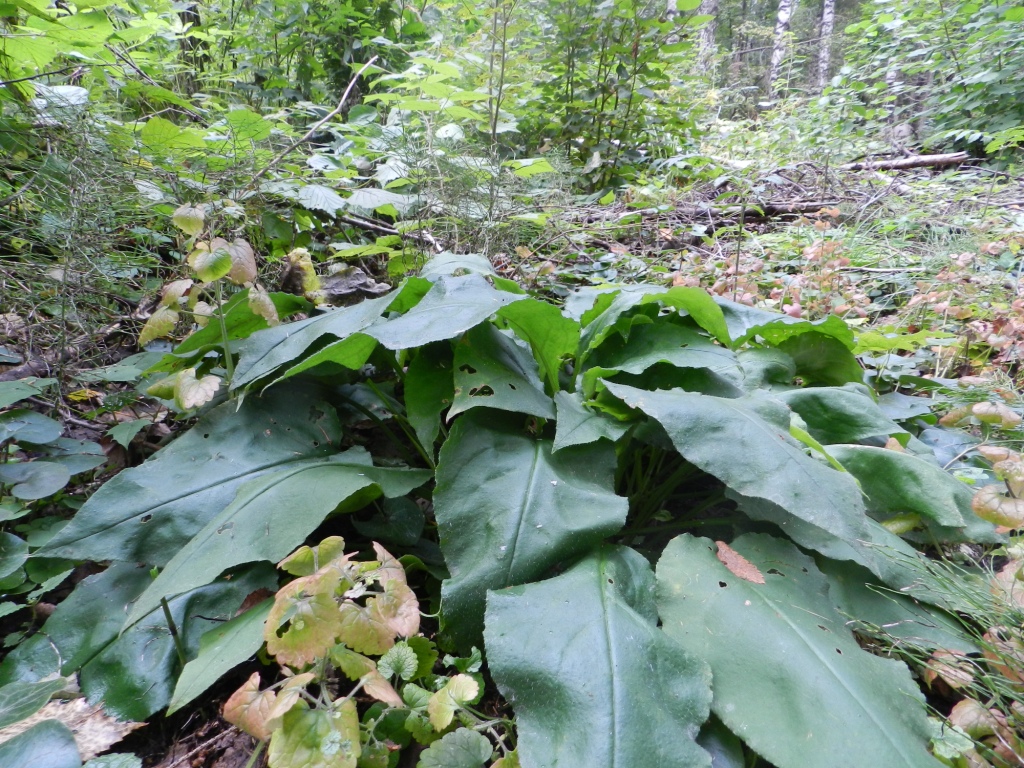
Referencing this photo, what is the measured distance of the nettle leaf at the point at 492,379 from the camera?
47.3 inches

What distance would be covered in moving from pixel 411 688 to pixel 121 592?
0.67 m

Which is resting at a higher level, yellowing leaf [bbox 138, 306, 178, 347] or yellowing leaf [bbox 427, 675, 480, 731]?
yellowing leaf [bbox 138, 306, 178, 347]

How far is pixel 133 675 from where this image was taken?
1.02 meters

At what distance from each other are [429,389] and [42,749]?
89cm

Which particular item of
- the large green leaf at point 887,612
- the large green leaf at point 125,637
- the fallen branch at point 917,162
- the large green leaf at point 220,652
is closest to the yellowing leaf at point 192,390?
the large green leaf at point 125,637

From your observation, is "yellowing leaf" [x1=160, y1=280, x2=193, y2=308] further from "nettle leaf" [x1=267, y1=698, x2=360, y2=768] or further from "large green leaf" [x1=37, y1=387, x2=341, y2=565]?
"nettle leaf" [x1=267, y1=698, x2=360, y2=768]

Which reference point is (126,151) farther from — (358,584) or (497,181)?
(358,584)

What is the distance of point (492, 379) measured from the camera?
124cm

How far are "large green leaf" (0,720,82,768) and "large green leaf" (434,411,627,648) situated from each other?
1.86 ft

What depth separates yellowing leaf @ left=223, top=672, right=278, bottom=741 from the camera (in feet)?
2.58

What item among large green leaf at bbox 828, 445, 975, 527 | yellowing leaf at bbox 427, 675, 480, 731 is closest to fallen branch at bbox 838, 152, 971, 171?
large green leaf at bbox 828, 445, 975, 527

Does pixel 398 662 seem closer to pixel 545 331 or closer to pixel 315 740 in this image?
pixel 315 740

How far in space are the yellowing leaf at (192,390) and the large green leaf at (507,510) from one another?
61 cm

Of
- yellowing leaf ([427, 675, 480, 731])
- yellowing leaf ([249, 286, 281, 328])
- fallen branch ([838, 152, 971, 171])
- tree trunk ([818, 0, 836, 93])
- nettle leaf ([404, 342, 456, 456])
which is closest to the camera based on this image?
yellowing leaf ([427, 675, 480, 731])
